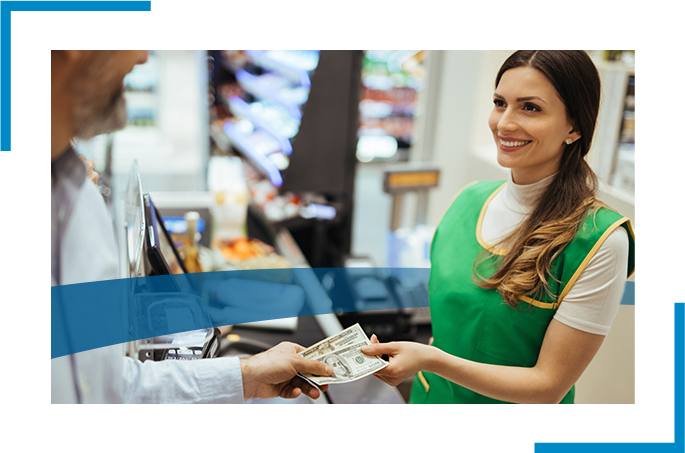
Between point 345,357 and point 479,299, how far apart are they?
332mm

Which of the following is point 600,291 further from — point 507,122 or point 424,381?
point 424,381

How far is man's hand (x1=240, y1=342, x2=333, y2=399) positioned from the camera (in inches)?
47.7

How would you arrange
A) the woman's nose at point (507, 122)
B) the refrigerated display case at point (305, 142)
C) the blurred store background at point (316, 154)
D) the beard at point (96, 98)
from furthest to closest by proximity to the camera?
the refrigerated display case at point (305, 142), the blurred store background at point (316, 154), the woman's nose at point (507, 122), the beard at point (96, 98)

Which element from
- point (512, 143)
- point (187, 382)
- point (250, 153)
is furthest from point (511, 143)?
point (250, 153)

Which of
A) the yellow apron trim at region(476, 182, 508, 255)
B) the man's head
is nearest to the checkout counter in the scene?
the man's head

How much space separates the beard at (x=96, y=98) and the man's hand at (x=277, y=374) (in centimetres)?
59

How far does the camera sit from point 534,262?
3.84ft

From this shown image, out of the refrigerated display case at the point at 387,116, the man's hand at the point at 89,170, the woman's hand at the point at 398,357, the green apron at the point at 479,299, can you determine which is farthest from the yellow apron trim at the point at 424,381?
the refrigerated display case at the point at 387,116

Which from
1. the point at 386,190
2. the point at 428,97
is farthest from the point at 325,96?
the point at 386,190

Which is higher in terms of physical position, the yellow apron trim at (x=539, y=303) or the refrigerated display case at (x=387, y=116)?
the refrigerated display case at (x=387, y=116)

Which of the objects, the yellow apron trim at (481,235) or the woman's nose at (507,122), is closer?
the woman's nose at (507,122)

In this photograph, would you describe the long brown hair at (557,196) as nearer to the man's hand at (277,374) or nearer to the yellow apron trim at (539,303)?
the yellow apron trim at (539,303)

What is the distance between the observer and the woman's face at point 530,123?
110cm
